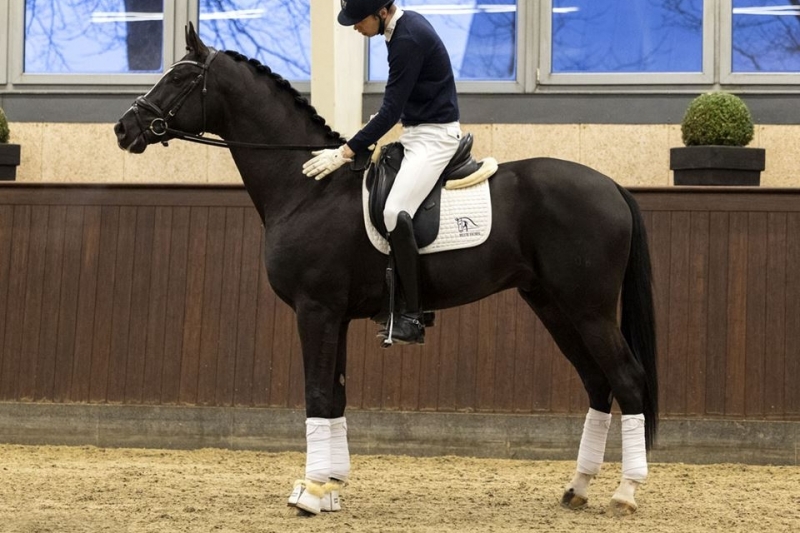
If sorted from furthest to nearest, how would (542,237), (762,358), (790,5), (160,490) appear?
(790,5) < (762,358) < (160,490) < (542,237)

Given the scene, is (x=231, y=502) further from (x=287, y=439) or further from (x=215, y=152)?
(x=215, y=152)

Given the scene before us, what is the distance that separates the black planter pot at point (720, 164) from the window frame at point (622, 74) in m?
1.23

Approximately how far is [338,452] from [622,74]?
218 inches

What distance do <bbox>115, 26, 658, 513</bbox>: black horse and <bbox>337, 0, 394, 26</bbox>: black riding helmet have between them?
603mm

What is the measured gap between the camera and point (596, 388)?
20.7 ft

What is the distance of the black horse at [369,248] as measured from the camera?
6.04 metres

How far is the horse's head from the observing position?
6.16 m

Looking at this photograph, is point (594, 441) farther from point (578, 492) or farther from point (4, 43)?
point (4, 43)

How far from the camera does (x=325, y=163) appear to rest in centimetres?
605

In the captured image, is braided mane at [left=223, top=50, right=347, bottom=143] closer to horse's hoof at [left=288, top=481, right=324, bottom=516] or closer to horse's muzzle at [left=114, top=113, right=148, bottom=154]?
horse's muzzle at [left=114, top=113, right=148, bottom=154]

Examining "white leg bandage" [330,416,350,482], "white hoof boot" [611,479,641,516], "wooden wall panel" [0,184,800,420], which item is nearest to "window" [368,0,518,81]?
"wooden wall panel" [0,184,800,420]

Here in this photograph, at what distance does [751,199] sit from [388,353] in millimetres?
2941

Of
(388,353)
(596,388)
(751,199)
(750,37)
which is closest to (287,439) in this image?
(388,353)

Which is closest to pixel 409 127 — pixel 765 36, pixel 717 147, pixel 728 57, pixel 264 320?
pixel 264 320
